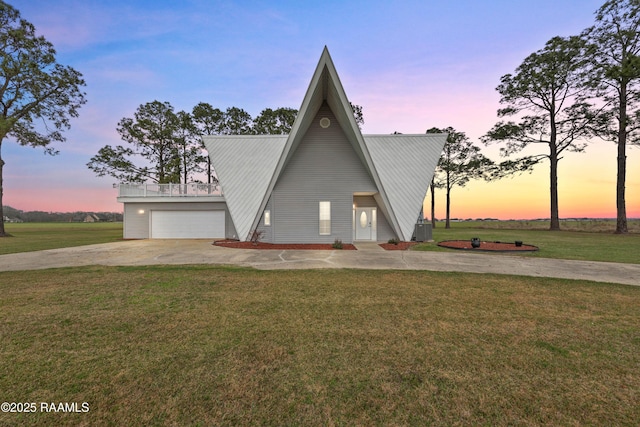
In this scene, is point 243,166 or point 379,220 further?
point 243,166

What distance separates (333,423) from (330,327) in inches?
76.3

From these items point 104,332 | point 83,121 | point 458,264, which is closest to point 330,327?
point 104,332

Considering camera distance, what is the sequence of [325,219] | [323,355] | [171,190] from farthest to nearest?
[171,190] < [325,219] < [323,355]

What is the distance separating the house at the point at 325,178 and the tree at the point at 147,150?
56.5ft

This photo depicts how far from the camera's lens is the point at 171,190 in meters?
19.6

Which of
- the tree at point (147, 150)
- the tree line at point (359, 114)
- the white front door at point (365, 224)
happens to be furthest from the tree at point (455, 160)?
the tree at point (147, 150)

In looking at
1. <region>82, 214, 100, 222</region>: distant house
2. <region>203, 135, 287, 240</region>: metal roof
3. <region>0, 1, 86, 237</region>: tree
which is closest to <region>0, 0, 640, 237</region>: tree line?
<region>0, 1, 86, 237</region>: tree

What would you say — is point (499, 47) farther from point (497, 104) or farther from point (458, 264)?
point (458, 264)

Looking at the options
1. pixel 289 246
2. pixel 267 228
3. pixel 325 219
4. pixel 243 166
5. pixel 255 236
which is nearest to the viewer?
pixel 289 246

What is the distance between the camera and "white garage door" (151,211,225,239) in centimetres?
1948

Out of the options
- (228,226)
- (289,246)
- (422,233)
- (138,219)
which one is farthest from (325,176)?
(138,219)

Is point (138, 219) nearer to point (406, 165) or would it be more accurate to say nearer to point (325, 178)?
point (325, 178)

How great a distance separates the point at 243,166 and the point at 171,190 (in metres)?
7.54

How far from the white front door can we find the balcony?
11406 mm
